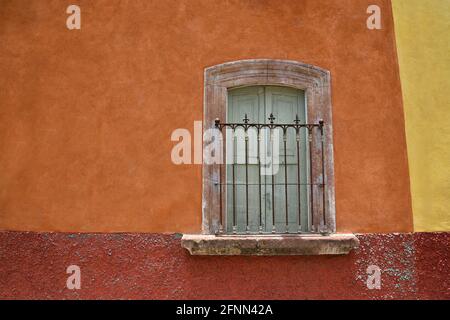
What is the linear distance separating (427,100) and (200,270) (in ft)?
10.1

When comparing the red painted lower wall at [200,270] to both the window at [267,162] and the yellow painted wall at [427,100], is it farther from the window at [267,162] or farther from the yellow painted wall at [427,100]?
the window at [267,162]

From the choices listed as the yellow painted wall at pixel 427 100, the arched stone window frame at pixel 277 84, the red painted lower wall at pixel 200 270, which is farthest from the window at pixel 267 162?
the yellow painted wall at pixel 427 100

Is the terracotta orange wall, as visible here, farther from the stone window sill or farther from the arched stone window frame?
the stone window sill

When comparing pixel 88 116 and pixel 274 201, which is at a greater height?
pixel 88 116

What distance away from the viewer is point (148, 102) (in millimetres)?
6117

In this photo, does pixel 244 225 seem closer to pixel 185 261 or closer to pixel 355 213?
pixel 185 261

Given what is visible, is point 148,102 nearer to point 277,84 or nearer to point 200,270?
point 277,84

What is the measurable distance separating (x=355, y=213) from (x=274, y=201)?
0.89 metres

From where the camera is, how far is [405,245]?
5.91 m

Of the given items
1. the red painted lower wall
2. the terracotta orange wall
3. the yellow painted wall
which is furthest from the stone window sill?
the yellow painted wall

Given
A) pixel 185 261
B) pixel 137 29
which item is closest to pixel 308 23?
pixel 137 29

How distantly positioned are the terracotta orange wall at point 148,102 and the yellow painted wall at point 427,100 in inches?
4.7

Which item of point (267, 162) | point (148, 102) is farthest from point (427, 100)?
point (148, 102)

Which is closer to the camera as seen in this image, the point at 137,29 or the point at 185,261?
the point at 185,261
